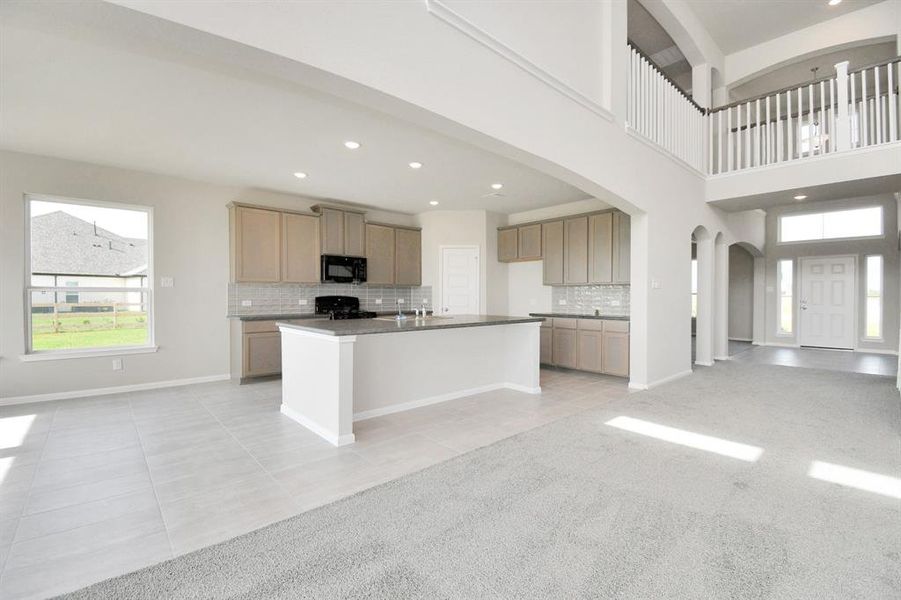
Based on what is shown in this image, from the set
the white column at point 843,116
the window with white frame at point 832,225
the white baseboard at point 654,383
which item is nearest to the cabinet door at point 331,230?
the white baseboard at point 654,383

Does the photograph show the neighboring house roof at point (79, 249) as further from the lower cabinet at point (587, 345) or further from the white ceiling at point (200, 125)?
the lower cabinet at point (587, 345)

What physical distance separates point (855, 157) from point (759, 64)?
2.90 metres

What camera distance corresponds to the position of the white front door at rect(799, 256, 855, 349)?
809cm

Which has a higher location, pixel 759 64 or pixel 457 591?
pixel 759 64

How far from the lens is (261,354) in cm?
540

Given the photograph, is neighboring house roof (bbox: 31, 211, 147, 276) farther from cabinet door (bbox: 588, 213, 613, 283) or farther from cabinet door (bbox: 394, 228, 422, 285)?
cabinet door (bbox: 588, 213, 613, 283)

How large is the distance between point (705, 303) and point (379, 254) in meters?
5.42

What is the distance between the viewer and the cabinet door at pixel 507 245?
7082mm

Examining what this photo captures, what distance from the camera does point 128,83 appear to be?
9.48ft

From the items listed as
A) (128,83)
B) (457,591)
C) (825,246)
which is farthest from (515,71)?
(825,246)

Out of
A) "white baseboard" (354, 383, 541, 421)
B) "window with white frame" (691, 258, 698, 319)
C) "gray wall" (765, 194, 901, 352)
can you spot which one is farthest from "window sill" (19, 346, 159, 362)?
"gray wall" (765, 194, 901, 352)

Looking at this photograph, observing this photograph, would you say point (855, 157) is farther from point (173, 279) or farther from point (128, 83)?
point (173, 279)

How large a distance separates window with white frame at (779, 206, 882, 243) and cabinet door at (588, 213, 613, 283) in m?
5.90

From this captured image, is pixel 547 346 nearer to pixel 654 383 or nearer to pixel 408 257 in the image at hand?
pixel 654 383
